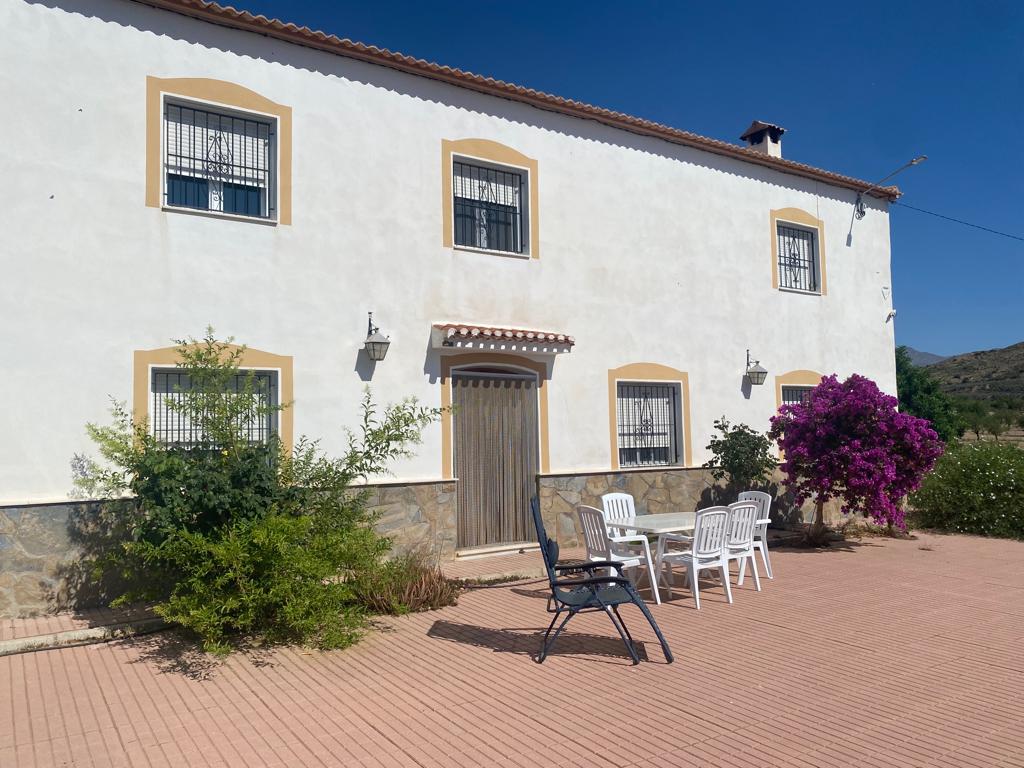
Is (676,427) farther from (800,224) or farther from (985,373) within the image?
→ (985,373)

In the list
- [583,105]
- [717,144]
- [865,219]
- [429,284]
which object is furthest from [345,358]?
[865,219]

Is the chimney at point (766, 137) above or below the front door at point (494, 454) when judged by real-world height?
above

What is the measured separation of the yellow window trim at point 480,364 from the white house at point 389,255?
0.13ft

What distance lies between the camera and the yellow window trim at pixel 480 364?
10266 millimetres

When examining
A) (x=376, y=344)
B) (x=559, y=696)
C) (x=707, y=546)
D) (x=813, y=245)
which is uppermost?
(x=813, y=245)

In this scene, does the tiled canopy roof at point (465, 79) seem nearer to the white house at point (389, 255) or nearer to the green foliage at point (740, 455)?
the white house at point (389, 255)

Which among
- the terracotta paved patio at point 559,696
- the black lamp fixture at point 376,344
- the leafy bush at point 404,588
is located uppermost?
the black lamp fixture at point 376,344

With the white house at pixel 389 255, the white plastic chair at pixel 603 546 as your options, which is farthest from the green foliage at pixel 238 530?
the white plastic chair at pixel 603 546

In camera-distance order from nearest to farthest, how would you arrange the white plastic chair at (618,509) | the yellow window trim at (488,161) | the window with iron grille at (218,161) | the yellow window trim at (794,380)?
1. the window with iron grille at (218,161)
2. the white plastic chair at (618,509)
3. the yellow window trim at (488,161)
4. the yellow window trim at (794,380)

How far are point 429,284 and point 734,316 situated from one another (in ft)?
19.0

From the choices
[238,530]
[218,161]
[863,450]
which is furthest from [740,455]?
[218,161]

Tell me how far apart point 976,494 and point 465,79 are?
420 inches

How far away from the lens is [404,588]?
25.8ft

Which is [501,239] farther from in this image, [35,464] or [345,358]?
[35,464]
